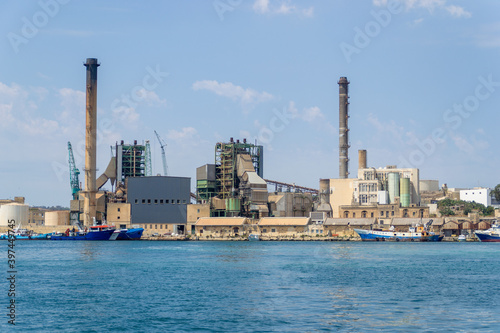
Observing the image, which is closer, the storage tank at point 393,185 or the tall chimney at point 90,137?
the tall chimney at point 90,137

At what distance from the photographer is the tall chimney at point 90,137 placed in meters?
175

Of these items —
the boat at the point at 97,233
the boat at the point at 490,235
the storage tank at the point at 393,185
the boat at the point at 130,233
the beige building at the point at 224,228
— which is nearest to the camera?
the boat at the point at 490,235

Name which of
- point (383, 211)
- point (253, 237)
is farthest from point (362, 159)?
point (253, 237)

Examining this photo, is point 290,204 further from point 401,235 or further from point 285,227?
point 401,235

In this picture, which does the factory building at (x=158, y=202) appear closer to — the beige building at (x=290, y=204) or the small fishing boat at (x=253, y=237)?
the small fishing boat at (x=253, y=237)

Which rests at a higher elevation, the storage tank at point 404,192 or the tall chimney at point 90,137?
the tall chimney at point 90,137

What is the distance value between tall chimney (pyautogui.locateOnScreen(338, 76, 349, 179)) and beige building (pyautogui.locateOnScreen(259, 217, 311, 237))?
73.5ft

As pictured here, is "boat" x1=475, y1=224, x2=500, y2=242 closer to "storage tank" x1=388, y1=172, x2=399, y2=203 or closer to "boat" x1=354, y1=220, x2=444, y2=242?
"boat" x1=354, y1=220, x2=444, y2=242

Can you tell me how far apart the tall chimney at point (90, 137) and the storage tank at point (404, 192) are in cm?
7157

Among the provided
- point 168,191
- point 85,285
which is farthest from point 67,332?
point 168,191

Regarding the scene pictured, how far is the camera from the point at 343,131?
623 ft

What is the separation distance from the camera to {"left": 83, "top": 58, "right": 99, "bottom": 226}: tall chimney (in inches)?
6880

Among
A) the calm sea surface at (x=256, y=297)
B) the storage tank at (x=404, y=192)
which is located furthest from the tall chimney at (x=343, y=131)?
the calm sea surface at (x=256, y=297)

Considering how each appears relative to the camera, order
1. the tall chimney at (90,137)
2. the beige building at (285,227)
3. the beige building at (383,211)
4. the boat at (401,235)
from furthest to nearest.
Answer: the tall chimney at (90,137) → the beige building at (383,211) → the beige building at (285,227) → the boat at (401,235)
